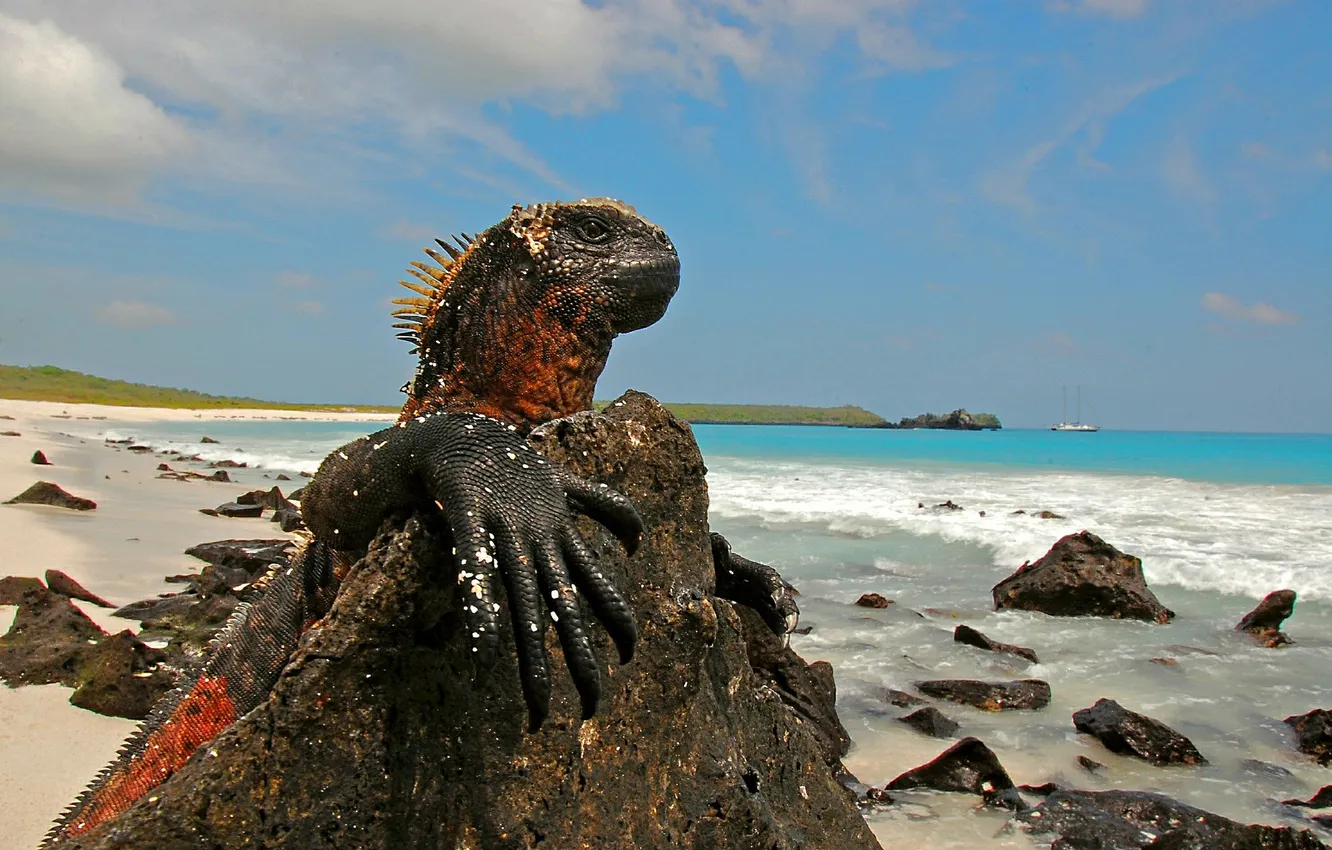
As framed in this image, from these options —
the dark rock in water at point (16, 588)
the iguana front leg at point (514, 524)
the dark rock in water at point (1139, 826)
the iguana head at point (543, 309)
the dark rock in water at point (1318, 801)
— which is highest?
the iguana head at point (543, 309)

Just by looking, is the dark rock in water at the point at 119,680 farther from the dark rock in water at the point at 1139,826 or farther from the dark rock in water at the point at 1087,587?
the dark rock in water at the point at 1087,587

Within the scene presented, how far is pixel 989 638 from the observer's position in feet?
29.5

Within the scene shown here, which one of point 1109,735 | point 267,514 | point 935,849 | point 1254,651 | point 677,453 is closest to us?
point 677,453

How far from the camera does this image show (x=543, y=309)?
9.73ft

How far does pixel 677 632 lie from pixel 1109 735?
15.4 ft

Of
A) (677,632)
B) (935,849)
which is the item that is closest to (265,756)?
(677,632)

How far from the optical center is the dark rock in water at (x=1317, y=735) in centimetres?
590

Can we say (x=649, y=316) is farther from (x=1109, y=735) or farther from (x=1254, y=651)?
(x=1254, y=651)

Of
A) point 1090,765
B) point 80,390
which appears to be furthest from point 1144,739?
point 80,390

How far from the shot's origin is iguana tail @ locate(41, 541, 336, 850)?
2945 millimetres

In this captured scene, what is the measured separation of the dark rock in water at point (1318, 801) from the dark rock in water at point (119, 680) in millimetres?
6525

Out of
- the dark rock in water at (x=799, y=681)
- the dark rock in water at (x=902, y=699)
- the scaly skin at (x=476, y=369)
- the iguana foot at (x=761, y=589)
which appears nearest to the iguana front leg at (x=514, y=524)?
the scaly skin at (x=476, y=369)

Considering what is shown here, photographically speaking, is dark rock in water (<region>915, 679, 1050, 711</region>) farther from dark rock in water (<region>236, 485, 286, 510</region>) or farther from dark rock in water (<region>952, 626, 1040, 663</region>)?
dark rock in water (<region>236, 485, 286, 510</region>)

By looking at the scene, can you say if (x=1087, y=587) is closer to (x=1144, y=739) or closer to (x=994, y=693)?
(x=994, y=693)
